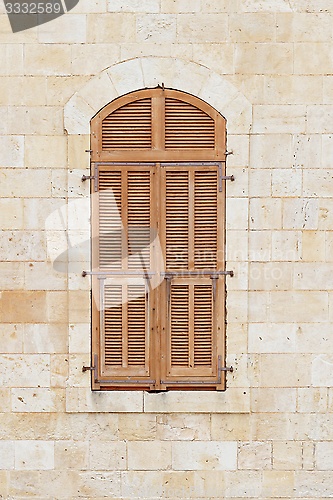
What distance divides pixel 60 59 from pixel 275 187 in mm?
2225

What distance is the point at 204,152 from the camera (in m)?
4.84

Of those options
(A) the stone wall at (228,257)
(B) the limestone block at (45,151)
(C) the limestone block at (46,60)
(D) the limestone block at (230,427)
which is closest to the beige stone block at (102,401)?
(A) the stone wall at (228,257)

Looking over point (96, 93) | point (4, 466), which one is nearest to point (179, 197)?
point (96, 93)

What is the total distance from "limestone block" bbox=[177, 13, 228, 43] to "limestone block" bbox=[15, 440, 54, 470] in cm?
384

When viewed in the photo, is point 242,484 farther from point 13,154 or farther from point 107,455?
point 13,154

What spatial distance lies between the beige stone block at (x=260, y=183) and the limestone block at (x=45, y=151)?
1.68 meters

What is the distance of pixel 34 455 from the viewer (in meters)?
4.95

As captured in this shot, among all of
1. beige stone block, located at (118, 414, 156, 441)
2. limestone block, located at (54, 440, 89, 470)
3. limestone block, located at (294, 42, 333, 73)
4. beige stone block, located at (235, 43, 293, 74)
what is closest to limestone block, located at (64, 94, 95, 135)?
beige stone block, located at (235, 43, 293, 74)

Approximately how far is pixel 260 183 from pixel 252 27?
1.37 meters

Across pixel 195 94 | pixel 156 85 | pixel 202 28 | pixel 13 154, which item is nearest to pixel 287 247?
pixel 195 94

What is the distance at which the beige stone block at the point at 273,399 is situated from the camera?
16.1 feet

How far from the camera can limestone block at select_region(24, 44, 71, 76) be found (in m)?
4.85

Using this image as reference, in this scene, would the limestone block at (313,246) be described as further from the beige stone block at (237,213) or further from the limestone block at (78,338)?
the limestone block at (78,338)

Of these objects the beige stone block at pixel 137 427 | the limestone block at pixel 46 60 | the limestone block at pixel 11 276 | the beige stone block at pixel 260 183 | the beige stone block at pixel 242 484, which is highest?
the limestone block at pixel 46 60
